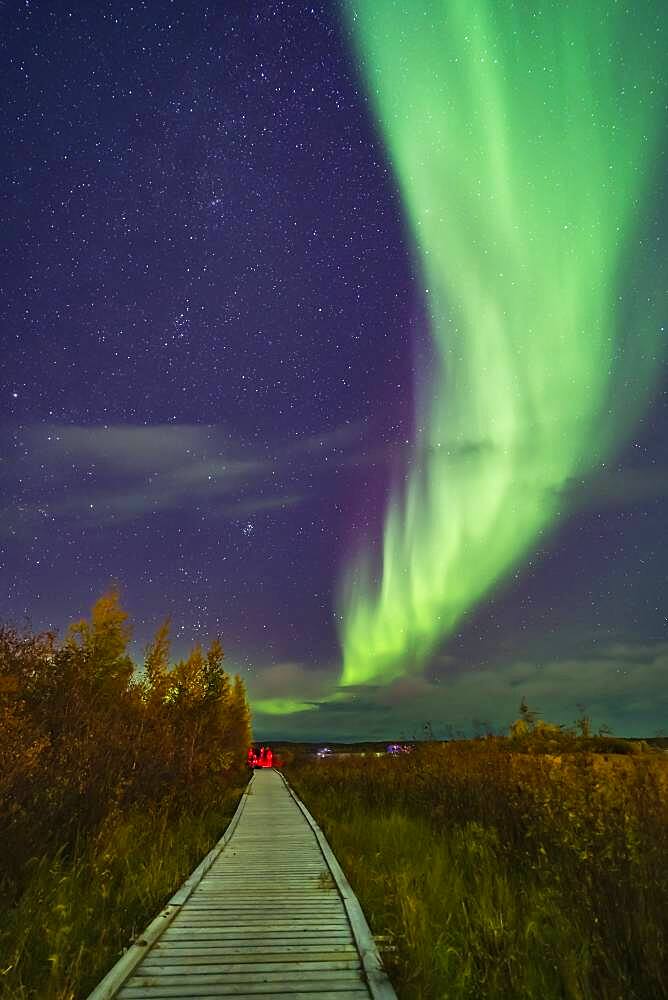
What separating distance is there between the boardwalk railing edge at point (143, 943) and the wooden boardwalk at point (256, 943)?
0.4 inches

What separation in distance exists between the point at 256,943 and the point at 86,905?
1.70 metres

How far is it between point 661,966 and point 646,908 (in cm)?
57

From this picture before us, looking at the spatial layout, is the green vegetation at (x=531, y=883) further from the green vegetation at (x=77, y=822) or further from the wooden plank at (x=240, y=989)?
the green vegetation at (x=77, y=822)

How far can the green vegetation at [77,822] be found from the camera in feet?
16.7

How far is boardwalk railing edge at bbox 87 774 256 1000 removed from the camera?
4.40 meters

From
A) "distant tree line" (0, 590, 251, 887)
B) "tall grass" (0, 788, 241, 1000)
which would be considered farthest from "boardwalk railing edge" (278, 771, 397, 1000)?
"distant tree line" (0, 590, 251, 887)

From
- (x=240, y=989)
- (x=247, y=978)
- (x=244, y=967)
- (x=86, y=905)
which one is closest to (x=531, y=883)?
(x=244, y=967)

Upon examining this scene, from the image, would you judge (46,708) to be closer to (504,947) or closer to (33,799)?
(33,799)

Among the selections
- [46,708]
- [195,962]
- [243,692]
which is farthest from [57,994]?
[243,692]

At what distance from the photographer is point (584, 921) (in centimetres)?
525

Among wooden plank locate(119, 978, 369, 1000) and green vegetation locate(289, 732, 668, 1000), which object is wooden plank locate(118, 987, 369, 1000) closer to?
wooden plank locate(119, 978, 369, 1000)

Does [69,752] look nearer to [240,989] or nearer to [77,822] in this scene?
[77,822]

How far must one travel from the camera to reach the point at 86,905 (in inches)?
246

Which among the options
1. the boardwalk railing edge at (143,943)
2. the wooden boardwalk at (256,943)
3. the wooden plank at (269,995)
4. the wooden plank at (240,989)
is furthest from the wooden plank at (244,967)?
the wooden plank at (269,995)
